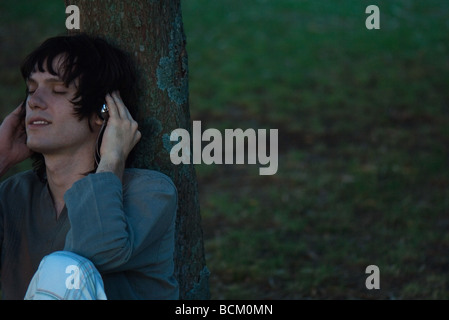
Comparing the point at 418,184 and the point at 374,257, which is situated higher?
the point at 418,184

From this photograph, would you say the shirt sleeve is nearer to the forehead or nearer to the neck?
the neck

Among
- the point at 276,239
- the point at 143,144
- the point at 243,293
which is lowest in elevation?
the point at 243,293

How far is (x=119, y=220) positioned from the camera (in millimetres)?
2318

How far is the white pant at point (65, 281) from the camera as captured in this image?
213 cm

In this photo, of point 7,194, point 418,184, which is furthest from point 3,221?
point 418,184

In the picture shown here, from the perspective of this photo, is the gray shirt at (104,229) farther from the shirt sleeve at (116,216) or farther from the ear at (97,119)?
the ear at (97,119)

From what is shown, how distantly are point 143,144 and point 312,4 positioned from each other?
32.6ft

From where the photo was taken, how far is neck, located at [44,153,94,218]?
2701 millimetres

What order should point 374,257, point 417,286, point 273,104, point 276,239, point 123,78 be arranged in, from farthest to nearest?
1. point 273,104
2. point 276,239
3. point 374,257
4. point 417,286
5. point 123,78

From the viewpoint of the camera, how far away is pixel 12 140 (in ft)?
10.1

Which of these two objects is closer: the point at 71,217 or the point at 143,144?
the point at 71,217

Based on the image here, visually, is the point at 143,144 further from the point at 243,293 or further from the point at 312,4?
the point at 312,4
